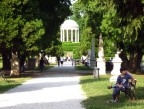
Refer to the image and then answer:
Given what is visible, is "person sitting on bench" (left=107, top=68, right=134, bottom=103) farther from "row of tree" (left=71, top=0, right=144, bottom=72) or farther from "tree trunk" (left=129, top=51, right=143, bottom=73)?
"tree trunk" (left=129, top=51, right=143, bottom=73)

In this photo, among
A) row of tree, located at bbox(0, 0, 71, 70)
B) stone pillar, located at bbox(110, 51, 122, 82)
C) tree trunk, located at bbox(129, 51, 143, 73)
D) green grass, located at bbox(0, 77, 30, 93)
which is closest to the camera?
green grass, located at bbox(0, 77, 30, 93)

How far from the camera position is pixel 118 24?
654 inches

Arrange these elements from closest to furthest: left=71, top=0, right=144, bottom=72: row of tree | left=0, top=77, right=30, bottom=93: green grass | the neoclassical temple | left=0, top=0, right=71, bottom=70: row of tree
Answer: left=71, top=0, right=144, bottom=72: row of tree, left=0, top=77, right=30, bottom=93: green grass, left=0, top=0, right=71, bottom=70: row of tree, the neoclassical temple

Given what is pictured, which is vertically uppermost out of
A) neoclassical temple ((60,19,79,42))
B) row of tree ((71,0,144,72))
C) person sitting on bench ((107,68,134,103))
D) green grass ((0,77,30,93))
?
neoclassical temple ((60,19,79,42))

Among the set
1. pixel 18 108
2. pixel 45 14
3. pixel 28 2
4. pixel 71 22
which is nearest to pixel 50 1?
pixel 45 14

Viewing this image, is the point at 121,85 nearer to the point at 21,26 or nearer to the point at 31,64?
the point at 21,26

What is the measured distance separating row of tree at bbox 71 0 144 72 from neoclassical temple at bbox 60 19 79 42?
155ft

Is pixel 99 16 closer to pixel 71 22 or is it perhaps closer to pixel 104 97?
pixel 104 97

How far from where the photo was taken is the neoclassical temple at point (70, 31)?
5113 inches

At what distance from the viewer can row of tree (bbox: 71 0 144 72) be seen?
15594 millimetres

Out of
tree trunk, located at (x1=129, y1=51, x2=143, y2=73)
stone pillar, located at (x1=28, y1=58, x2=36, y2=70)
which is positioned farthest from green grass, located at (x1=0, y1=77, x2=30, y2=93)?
stone pillar, located at (x1=28, y1=58, x2=36, y2=70)

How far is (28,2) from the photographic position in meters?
35.3

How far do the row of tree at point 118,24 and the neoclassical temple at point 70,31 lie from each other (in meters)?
47.3

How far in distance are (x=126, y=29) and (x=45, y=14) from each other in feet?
73.8
